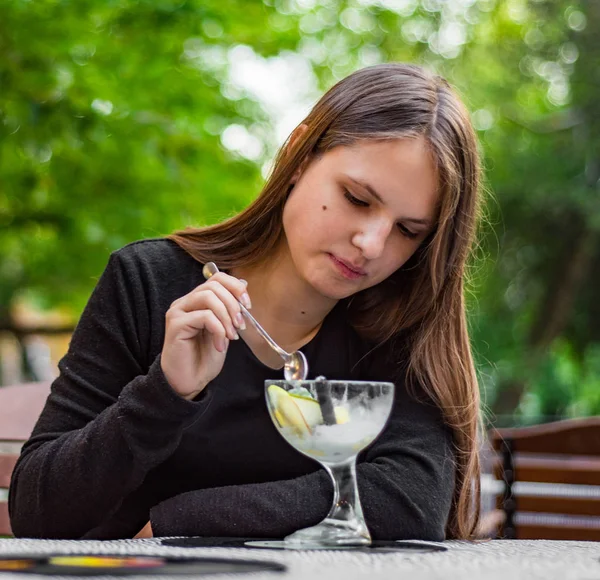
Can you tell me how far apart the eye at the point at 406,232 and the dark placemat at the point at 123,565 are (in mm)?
857

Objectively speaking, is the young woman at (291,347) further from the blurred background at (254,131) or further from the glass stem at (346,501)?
→ the blurred background at (254,131)

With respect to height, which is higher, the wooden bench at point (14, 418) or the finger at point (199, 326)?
the finger at point (199, 326)

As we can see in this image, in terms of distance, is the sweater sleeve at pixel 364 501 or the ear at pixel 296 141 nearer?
the sweater sleeve at pixel 364 501

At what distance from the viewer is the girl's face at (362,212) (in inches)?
66.5

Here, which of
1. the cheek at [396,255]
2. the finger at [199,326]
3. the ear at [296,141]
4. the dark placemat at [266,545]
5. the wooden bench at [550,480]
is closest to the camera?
the dark placemat at [266,545]

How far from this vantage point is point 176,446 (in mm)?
1559

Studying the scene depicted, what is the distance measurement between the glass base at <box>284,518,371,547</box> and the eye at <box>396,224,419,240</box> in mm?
637

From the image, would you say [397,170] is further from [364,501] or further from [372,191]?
[364,501]

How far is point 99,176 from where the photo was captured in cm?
556

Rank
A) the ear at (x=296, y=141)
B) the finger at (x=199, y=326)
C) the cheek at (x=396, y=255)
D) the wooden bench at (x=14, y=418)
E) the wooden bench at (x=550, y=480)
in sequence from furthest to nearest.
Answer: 1. the wooden bench at (x=550, y=480)
2. the wooden bench at (x=14, y=418)
3. the ear at (x=296, y=141)
4. the cheek at (x=396, y=255)
5. the finger at (x=199, y=326)

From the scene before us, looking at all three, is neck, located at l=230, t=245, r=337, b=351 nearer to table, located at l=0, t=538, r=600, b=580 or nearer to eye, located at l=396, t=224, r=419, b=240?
eye, located at l=396, t=224, r=419, b=240

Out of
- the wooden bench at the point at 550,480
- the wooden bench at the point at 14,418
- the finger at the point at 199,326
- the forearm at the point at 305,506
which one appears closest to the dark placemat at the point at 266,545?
the forearm at the point at 305,506

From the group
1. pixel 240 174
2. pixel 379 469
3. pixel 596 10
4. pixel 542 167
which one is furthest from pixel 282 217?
pixel 596 10

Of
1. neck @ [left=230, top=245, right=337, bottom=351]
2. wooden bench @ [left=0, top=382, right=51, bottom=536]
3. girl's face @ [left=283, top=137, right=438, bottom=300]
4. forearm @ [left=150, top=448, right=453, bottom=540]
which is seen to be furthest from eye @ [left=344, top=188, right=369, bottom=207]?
wooden bench @ [left=0, top=382, right=51, bottom=536]
